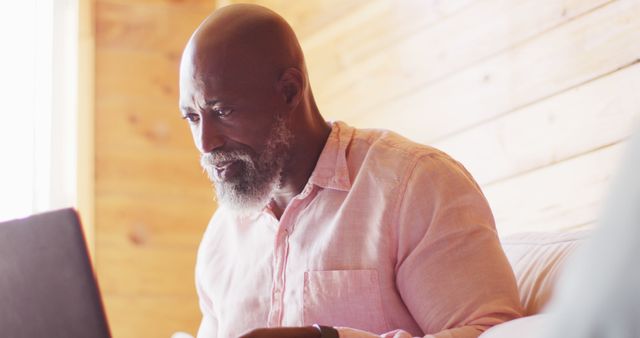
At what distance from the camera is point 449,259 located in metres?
1.46

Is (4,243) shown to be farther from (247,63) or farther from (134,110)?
(134,110)

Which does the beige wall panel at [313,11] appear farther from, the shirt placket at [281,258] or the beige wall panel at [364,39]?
the shirt placket at [281,258]

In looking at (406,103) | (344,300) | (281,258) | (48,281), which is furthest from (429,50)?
(48,281)

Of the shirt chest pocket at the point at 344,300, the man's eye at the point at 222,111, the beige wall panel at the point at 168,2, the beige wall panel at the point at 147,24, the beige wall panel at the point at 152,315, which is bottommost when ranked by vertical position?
the beige wall panel at the point at 152,315

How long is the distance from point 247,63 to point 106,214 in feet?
4.89

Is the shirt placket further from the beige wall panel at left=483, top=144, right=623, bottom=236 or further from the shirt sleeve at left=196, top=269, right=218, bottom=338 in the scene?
the beige wall panel at left=483, top=144, right=623, bottom=236

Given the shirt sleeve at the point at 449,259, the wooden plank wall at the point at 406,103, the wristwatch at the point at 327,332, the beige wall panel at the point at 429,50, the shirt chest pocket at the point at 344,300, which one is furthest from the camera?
the beige wall panel at the point at 429,50

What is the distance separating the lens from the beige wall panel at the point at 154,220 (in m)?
3.07

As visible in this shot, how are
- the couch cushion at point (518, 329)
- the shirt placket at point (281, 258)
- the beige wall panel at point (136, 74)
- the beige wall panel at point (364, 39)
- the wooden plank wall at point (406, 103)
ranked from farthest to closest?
the beige wall panel at point (136, 74)
the beige wall panel at point (364, 39)
the wooden plank wall at point (406, 103)
the shirt placket at point (281, 258)
the couch cushion at point (518, 329)

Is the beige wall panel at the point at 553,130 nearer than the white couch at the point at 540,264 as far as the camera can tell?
No

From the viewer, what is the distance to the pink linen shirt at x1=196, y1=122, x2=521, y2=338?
144 centimetres

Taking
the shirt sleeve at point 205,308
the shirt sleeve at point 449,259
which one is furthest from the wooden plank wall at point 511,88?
the shirt sleeve at point 205,308

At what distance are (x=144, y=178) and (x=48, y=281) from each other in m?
2.03

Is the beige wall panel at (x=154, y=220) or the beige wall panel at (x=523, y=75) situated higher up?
the beige wall panel at (x=523, y=75)
